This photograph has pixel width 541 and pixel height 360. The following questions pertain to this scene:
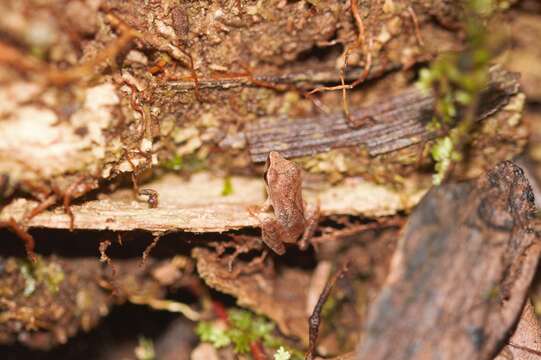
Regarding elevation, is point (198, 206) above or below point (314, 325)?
above

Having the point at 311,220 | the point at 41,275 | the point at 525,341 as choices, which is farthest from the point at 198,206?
the point at 525,341

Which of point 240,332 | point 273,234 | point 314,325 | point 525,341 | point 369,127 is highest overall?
point 369,127

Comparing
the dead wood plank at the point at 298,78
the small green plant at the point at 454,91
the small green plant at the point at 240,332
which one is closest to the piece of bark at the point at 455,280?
the small green plant at the point at 454,91

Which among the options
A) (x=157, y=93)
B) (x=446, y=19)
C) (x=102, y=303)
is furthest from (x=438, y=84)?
(x=102, y=303)

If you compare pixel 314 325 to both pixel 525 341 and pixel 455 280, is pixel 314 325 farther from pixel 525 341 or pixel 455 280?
pixel 525 341

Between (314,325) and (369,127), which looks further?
(369,127)

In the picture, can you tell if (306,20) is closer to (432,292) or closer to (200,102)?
(200,102)

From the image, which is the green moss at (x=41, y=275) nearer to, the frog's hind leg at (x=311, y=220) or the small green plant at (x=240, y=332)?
the small green plant at (x=240, y=332)
